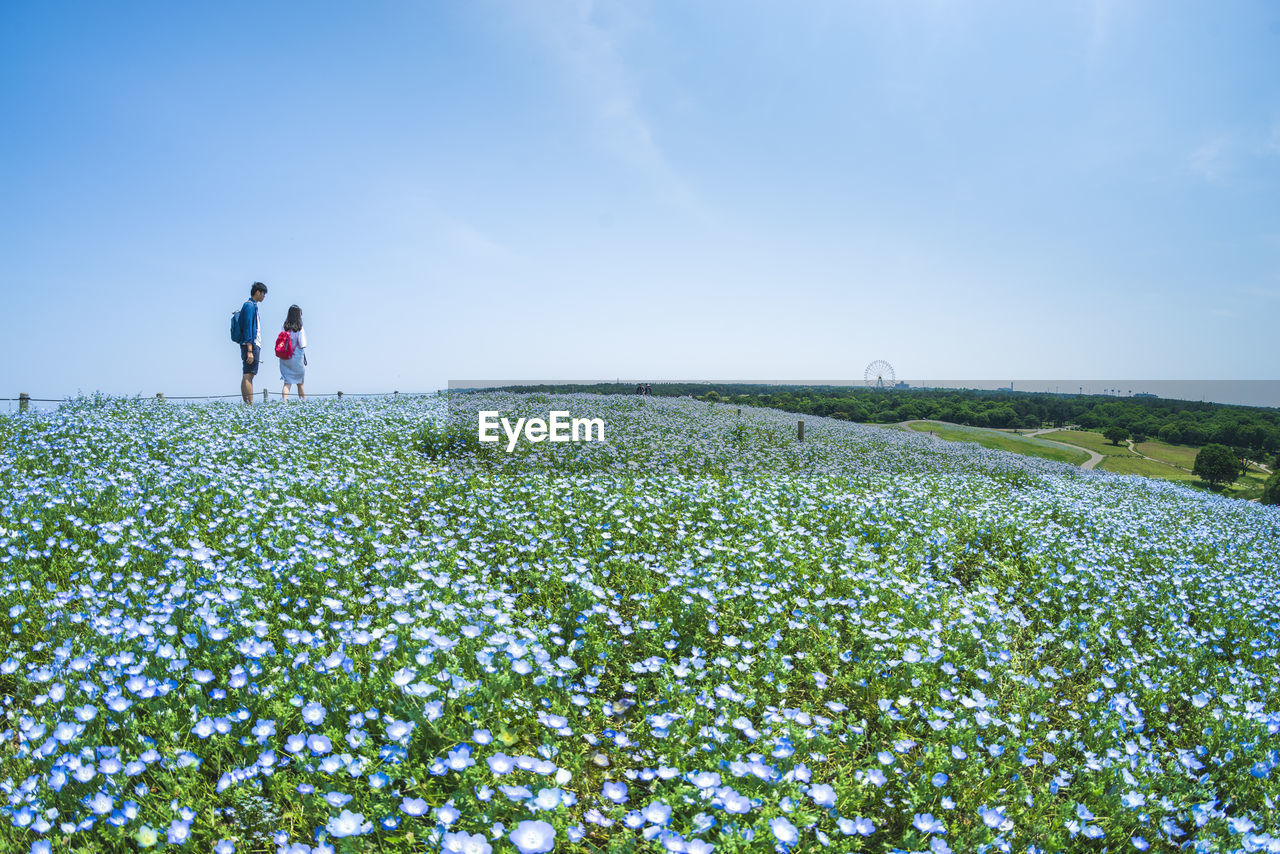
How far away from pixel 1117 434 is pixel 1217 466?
25.0 metres

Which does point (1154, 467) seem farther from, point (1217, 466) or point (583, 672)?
point (583, 672)

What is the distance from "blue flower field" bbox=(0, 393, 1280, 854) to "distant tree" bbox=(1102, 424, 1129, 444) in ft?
209

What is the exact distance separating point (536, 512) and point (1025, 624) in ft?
15.3

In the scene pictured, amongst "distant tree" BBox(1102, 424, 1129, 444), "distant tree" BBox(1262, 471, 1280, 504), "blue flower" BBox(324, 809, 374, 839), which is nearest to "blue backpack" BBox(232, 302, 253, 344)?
"blue flower" BBox(324, 809, 374, 839)

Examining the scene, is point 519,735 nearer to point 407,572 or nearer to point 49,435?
point 407,572

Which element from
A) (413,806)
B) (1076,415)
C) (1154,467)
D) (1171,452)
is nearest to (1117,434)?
(1171,452)

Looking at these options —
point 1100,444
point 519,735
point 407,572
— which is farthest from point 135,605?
point 1100,444

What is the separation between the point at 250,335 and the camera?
39.3 ft

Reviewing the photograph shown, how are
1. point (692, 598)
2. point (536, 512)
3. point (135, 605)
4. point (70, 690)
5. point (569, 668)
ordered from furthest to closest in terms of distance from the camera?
1. point (536, 512)
2. point (692, 598)
3. point (135, 605)
4. point (569, 668)
5. point (70, 690)

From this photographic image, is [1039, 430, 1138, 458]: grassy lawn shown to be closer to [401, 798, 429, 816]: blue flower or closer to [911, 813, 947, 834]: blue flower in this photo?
[911, 813, 947, 834]: blue flower

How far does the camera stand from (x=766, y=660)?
385 cm

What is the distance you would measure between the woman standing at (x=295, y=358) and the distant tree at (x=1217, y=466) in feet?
154

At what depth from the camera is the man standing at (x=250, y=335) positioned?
38.7 ft

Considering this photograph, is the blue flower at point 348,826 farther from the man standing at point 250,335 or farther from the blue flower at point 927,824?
the man standing at point 250,335
